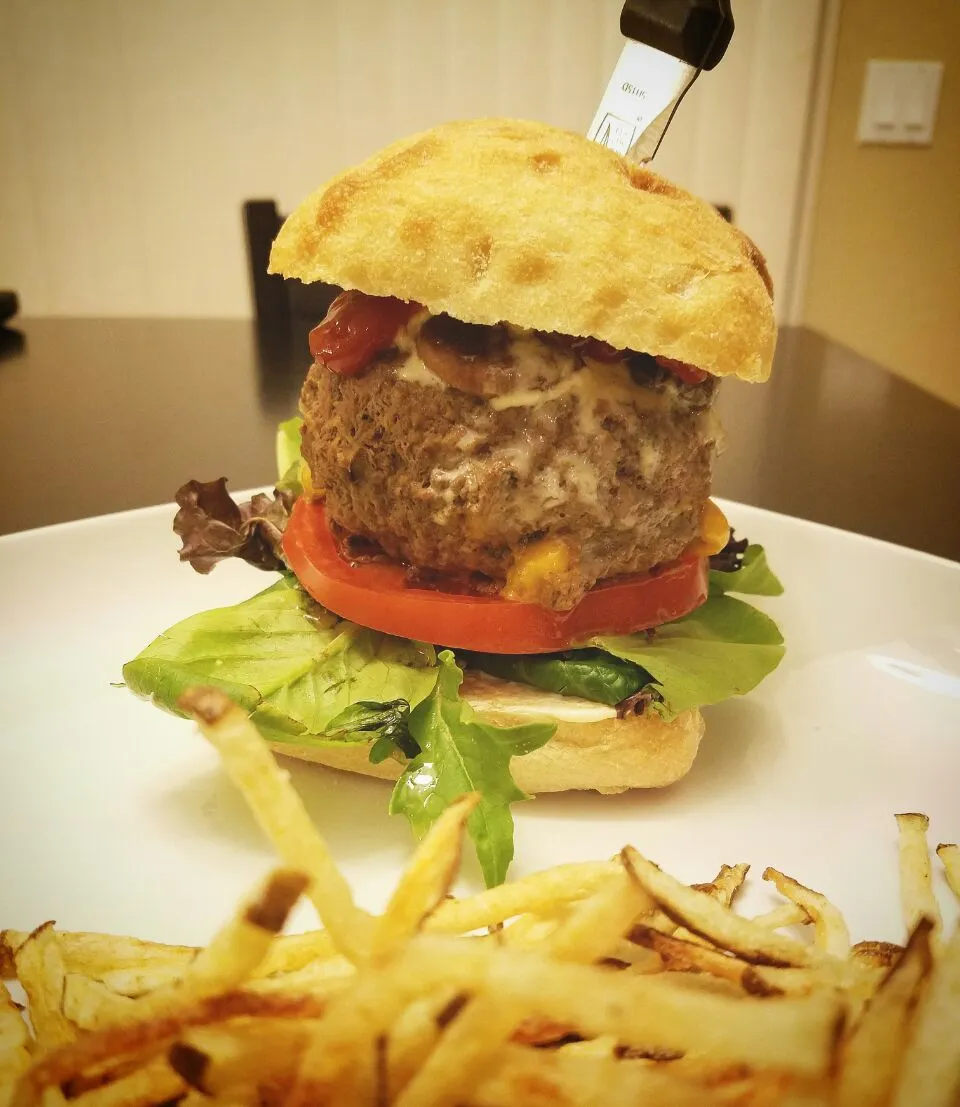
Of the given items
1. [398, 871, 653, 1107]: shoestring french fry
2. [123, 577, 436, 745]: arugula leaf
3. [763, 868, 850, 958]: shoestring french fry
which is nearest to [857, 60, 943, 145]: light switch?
[123, 577, 436, 745]: arugula leaf

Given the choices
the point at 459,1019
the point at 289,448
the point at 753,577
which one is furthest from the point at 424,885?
the point at 289,448

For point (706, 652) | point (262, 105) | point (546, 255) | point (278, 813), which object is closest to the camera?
point (278, 813)

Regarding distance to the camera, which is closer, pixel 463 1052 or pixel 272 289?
pixel 463 1052

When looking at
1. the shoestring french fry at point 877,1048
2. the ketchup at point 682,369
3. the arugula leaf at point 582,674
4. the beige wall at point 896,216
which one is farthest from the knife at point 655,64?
the beige wall at point 896,216

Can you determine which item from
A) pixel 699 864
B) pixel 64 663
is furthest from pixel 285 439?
pixel 699 864

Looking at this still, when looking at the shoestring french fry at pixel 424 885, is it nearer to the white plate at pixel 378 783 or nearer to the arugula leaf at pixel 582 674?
the white plate at pixel 378 783

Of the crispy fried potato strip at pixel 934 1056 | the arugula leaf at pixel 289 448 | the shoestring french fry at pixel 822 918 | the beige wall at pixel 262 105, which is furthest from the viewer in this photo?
the beige wall at pixel 262 105

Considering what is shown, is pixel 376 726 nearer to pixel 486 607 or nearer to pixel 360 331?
pixel 486 607
